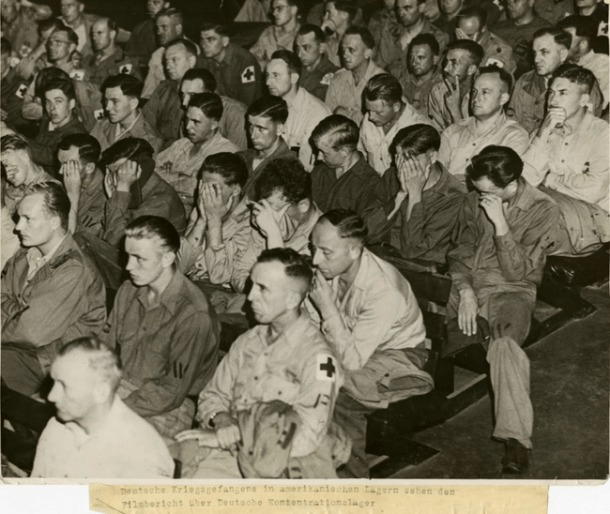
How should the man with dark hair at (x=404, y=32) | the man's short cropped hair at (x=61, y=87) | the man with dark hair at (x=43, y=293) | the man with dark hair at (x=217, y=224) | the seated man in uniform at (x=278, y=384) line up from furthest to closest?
1. the man's short cropped hair at (x=61, y=87)
2. the man with dark hair at (x=404, y=32)
3. the man with dark hair at (x=217, y=224)
4. the man with dark hair at (x=43, y=293)
5. the seated man in uniform at (x=278, y=384)

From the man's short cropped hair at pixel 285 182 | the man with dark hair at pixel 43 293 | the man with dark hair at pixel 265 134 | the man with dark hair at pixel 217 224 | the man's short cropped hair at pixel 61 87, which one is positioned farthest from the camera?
the man's short cropped hair at pixel 61 87

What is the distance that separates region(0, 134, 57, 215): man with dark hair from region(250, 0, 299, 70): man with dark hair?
1781mm

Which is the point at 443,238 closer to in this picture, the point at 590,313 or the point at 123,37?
the point at 590,313

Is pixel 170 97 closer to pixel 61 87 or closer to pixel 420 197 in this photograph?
pixel 61 87

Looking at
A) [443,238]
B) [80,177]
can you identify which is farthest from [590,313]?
[80,177]

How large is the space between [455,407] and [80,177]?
10.2 ft

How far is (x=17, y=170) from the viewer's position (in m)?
8.30

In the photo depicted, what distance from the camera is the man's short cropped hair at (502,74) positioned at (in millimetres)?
8305

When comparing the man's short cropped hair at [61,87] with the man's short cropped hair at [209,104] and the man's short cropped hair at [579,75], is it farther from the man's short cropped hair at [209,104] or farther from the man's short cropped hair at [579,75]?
the man's short cropped hair at [579,75]

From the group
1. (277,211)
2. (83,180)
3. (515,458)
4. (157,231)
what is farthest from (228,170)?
(515,458)

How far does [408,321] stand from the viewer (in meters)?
7.93

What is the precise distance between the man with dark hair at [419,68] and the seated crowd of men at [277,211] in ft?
0.05

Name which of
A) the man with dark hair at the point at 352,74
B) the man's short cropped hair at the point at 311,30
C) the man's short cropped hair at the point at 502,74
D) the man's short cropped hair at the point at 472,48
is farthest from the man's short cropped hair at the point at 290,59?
the man's short cropped hair at the point at 502,74

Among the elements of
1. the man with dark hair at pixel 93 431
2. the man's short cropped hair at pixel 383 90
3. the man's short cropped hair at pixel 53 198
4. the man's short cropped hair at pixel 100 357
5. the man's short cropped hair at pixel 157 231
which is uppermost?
the man's short cropped hair at pixel 383 90
